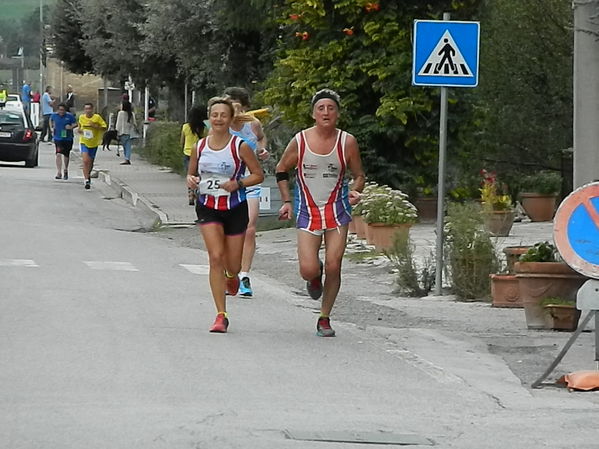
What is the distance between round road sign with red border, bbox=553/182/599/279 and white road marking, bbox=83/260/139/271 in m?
7.52

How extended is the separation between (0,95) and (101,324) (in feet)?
128

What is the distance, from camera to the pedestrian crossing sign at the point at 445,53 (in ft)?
47.2

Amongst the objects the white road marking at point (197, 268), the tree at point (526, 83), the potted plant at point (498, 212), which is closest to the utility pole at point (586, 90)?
the white road marking at point (197, 268)

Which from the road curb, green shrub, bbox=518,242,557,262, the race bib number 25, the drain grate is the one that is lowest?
the road curb

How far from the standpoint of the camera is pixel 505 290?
13.6 m

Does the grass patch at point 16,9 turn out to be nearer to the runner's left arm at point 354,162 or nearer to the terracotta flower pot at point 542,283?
the terracotta flower pot at point 542,283

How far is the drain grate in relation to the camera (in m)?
7.50

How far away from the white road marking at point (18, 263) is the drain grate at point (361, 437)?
8.64 metres

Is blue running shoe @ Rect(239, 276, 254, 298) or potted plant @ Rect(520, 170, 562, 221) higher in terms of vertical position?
potted plant @ Rect(520, 170, 562, 221)

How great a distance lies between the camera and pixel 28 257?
55.0 ft

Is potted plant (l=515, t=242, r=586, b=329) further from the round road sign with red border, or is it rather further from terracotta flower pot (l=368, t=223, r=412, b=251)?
terracotta flower pot (l=368, t=223, r=412, b=251)

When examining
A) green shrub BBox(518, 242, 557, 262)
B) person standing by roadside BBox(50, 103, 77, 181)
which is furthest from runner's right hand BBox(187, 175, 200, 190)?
person standing by roadside BBox(50, 103, 77, 181)

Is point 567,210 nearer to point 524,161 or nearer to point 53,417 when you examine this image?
point 53,417

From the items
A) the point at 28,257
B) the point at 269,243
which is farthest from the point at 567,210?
the point at 269,243
